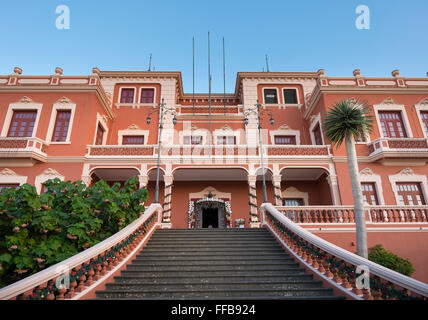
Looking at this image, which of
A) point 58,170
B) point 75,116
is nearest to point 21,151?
point 58,170

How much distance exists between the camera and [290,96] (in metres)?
18.4

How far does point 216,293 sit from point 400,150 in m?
12.9

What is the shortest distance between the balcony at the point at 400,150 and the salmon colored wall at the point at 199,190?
7.58 m

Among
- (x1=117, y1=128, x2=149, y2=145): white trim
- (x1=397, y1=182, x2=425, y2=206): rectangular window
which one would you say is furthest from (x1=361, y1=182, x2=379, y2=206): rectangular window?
(x1=117, y1=128, x2=149, y2=145): white trim

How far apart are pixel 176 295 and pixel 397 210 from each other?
409 inches

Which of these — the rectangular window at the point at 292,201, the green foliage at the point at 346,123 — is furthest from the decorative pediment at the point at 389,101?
the rectangular window at the point at 292,201

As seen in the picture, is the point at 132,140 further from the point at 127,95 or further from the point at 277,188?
the point at 277,188

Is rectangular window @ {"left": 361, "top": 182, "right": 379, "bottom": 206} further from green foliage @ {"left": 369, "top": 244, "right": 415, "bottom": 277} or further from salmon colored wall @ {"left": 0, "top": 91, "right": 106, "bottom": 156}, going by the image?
salmon colored wall @ {"left": 0, "top": 91, "right": 106, "bottom": 156}

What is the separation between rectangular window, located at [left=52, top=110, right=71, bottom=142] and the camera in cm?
1429

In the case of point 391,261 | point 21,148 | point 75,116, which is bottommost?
point 391,261

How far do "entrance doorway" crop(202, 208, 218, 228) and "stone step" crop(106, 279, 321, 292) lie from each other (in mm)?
10789
